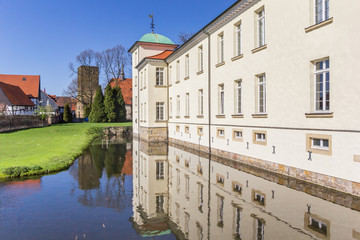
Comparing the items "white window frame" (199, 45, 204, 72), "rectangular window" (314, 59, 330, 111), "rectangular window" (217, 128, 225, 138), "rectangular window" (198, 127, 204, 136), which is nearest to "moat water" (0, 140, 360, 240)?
"rectangular window" (314, 59, 330, 111)

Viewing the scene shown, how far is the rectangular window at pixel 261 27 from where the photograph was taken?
1263cm

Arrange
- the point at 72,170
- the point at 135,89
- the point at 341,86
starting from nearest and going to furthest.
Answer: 1. the point at 341,86
2. the point at 72,170
3. the point at 135,89

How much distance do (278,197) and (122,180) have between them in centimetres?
562

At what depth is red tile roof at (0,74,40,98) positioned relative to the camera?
198ft

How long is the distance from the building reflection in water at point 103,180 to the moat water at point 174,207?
3 cm

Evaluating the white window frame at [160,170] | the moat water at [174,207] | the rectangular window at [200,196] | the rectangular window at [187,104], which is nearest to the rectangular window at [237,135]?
the moat water at [174,207]

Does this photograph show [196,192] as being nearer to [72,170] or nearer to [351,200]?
[351,200]

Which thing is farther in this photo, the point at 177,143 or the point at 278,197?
the point at 177,143

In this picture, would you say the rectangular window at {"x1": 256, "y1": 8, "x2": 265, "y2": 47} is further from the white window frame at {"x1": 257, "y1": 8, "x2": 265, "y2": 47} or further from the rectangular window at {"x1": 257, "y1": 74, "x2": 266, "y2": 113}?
the rectangular window at {"x1": 257, "y1": 74, "x2": 266, "y2": 113}

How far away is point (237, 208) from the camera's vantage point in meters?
7.00

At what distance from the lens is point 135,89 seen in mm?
33250

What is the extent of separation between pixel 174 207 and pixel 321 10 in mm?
7855

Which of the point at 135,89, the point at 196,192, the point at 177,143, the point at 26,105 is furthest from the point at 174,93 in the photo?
the point at 26,105

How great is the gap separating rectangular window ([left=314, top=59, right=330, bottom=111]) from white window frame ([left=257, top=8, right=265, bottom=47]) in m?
3.59
